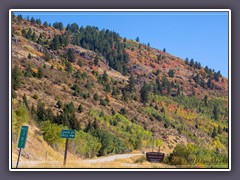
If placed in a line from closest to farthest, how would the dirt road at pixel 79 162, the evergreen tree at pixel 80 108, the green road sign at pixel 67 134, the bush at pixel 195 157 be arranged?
the dirt road at pixel 79 162 < the bush at pixel 195 157 < the green road sign at pixel 67 134 < the evergreen tree at pixel 80 108

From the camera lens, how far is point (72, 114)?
60.5 feet

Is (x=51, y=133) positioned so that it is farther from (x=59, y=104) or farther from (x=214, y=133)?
(x=214, y=133)

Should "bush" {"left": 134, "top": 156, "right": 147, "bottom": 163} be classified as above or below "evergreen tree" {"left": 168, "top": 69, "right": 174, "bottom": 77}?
below

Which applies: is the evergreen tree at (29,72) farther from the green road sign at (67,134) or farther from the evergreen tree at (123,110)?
the green road sign at (67,134)

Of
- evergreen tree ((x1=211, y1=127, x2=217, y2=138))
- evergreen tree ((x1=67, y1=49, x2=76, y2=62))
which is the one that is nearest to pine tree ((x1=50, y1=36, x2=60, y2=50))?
evergreen tree ((x1=67, y1=49, x2=76, y2=62))

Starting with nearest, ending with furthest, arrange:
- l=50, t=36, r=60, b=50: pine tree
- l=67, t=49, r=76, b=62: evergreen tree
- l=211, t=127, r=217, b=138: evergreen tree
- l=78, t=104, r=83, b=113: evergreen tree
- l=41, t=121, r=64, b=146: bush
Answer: l=41, t=121, r=64, b=146: bush
l=211, t=127, r=217, b=138: evergreen tree
l=78, t=104, r=83, b=113: evergreen tree
l=67, t=49, r=76, b=62: evergreen tree
l=50, t=36, r=60, b=50: pine tree

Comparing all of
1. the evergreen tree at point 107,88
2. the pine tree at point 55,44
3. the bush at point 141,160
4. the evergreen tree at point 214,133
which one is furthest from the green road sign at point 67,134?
the pine tree at point 55,44

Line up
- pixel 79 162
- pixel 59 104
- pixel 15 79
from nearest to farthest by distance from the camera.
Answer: pixel 79 162, pixel 15 79, pixel 59 104

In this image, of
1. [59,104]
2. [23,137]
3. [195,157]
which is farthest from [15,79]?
[195,157]

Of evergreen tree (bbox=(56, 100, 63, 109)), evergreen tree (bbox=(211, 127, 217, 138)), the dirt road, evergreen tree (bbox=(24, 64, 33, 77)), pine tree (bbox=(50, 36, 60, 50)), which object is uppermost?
pine tree (bbox=(50, 36, 60, 50))

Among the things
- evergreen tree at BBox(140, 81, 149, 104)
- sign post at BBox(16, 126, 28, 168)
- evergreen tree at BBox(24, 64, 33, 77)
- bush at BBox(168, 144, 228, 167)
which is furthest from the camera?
evergreen tree at BBox(140, 81, 149, 104)

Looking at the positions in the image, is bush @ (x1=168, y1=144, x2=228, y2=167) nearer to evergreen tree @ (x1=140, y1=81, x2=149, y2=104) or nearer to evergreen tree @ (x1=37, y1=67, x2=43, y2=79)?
evergreen tree @ (x1=140, y1=81, x2=149, y2=104)

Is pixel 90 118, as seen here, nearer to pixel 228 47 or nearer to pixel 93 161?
pixel 93 161
